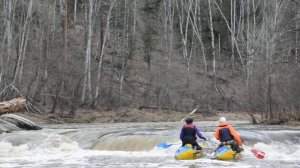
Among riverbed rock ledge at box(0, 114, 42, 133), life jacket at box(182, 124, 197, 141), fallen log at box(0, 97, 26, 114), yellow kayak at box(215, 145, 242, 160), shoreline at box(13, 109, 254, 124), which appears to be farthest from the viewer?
shoreline at box(13, 109, 254, 124)

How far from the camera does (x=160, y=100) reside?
3369 centimetres

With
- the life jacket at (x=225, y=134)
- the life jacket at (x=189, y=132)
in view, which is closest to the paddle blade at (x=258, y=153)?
the life jacket at (x=225, y=134)

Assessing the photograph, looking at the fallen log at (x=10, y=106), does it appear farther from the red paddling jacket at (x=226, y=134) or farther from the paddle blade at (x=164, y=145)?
the red paddling jacket at (x=226, y=134)

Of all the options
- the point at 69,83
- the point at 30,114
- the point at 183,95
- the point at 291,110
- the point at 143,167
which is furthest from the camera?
the point at 183,95

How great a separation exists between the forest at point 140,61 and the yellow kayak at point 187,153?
1001 centimetres

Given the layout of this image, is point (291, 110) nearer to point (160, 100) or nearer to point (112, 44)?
point (160, 100)

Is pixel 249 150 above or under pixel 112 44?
under

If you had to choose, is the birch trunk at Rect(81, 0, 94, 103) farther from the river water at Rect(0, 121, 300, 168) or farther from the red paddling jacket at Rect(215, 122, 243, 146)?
the red paddling jacket at Rect(215, 122, 243, 146)

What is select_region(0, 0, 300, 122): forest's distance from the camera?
1006 inches

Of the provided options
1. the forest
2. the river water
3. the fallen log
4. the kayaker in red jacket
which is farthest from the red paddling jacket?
the forest

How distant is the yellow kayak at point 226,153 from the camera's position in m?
14.1

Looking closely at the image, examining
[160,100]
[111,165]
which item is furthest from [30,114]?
[111,165]

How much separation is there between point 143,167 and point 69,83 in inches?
705

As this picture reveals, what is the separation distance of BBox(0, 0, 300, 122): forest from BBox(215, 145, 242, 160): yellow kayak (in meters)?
9.87
